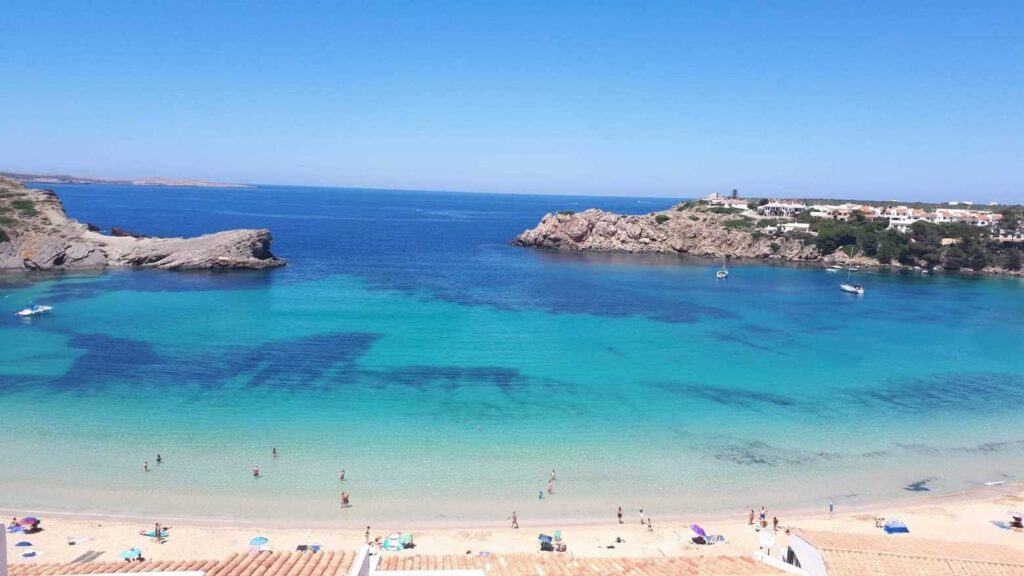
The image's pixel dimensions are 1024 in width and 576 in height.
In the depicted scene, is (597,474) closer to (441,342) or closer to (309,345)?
(441,342)

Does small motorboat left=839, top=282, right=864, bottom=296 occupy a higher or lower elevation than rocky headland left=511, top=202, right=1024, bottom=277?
lower

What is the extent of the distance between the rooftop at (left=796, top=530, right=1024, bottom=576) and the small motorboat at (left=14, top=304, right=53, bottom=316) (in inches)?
1890

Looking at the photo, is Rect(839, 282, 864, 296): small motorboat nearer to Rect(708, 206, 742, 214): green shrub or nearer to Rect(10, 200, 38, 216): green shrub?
Rect(708, 206, 742, 214): green shrub

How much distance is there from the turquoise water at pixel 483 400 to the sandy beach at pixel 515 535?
0.88m

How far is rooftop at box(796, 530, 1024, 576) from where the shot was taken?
1262cm

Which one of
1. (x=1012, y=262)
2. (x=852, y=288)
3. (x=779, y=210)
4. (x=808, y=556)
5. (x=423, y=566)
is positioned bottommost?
(x=423, y=566)

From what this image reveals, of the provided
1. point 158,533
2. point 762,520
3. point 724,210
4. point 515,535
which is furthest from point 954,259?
point 158,533

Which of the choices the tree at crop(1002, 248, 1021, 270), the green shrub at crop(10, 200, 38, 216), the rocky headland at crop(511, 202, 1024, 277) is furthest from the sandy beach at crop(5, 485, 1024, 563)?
the tree at crop(1002, 248, 1021, 270)

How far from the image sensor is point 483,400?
30203 millimetres

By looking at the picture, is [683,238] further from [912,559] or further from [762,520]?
[912,559]

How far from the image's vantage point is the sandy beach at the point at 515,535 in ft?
59.8

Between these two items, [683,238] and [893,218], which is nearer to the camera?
[683,238]

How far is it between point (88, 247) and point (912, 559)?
72891mm

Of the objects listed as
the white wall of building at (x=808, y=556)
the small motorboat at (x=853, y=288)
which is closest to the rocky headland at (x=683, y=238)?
the small motorboat at (x=853, y=288)
